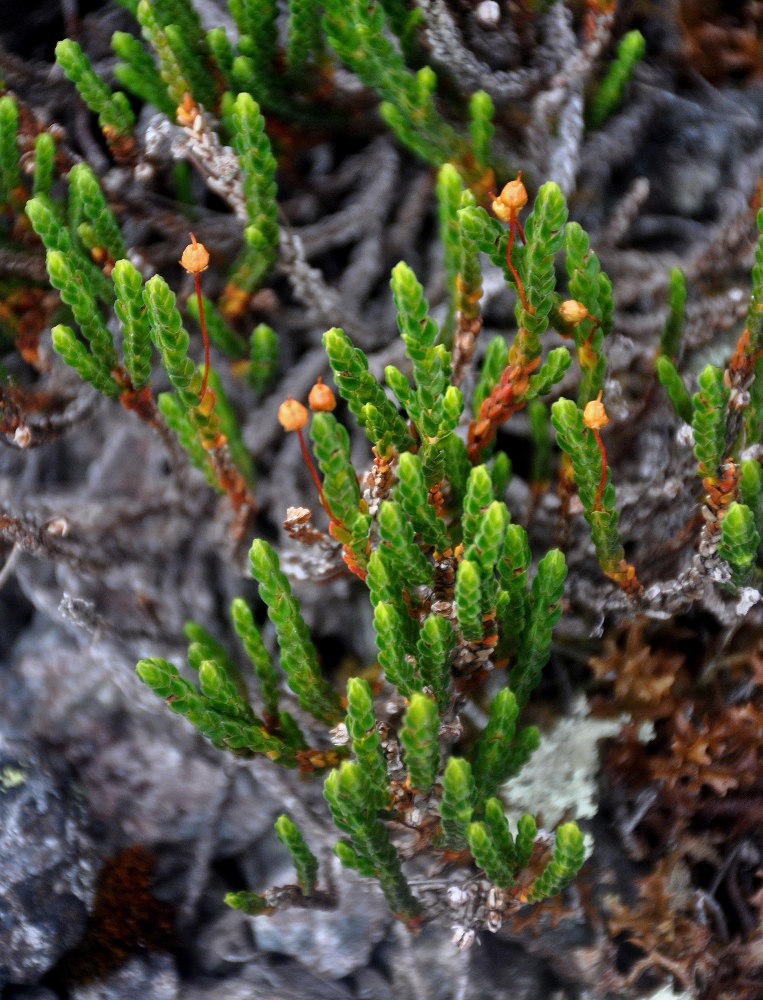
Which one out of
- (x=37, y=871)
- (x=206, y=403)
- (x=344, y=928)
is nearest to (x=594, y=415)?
(x=206, y=403)

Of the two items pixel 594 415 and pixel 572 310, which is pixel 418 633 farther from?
pixel 572 310

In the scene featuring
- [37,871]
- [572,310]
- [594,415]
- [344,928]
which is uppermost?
[572,310]

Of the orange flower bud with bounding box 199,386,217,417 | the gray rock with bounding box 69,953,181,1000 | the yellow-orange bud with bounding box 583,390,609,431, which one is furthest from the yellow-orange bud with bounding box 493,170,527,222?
the gray rock with bounding box 69,953,181,1000

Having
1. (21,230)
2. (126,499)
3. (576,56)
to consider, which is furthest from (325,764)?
(576,56)

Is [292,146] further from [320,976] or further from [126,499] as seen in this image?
[320,976]

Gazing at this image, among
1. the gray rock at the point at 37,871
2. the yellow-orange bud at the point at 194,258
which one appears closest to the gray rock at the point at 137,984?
the gray rock at the point at 37,871

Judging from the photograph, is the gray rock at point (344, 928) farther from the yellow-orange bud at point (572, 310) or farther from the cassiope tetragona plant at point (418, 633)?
the yellow-orange bud at point (572, 310)
